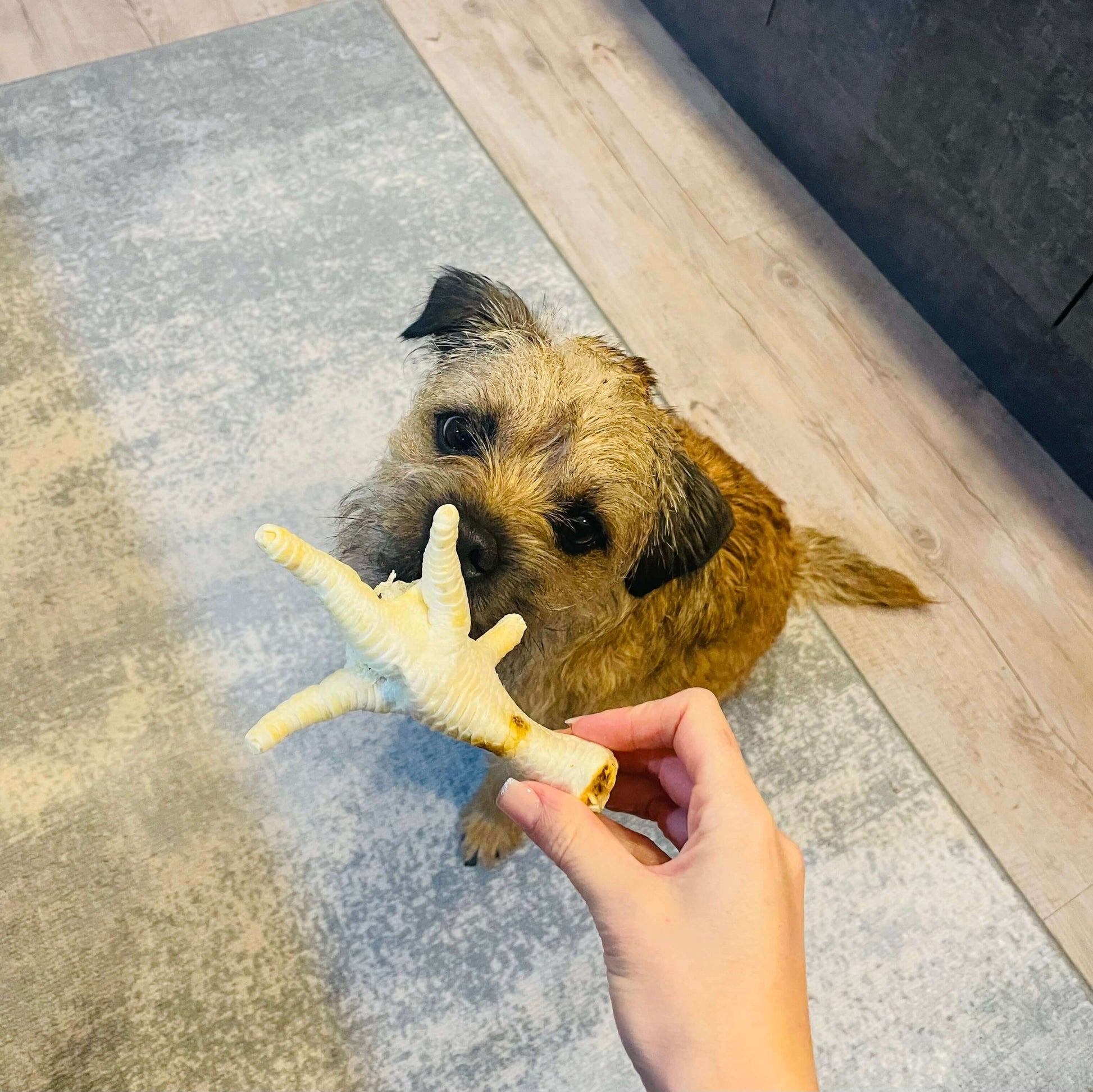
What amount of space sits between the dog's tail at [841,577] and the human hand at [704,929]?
3.31 ft

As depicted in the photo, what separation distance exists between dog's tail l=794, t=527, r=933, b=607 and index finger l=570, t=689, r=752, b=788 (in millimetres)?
879

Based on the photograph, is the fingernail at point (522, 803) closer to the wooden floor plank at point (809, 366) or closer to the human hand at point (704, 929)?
the human hand at point (704, 929)

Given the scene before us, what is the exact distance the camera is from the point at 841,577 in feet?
6.78

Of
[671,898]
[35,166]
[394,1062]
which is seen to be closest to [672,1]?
[35,166]

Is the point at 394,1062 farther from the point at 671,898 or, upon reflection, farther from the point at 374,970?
the point at 671,898

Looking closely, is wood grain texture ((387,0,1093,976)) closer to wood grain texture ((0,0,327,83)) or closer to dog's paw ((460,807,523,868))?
wood grain texture ((0,0,327,83))

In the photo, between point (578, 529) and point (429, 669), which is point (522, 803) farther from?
point (578, 529)

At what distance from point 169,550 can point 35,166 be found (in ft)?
4.58

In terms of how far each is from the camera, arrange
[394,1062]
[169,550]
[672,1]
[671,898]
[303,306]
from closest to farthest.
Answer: [671,898]
[394,1062]
[169,550]
[303,306]
[672,1]

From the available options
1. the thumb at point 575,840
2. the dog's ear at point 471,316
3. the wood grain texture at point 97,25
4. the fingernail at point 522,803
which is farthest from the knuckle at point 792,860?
the wood grain texture at point 97,25

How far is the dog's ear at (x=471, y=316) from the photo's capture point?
1585 millimetres

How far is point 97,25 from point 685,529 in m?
2.82

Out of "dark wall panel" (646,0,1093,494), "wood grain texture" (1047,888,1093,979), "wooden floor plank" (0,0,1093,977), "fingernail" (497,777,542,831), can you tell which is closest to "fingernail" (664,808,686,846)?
"fingernail" (497,777,542,831)

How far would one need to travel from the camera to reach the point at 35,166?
2.64 metres
